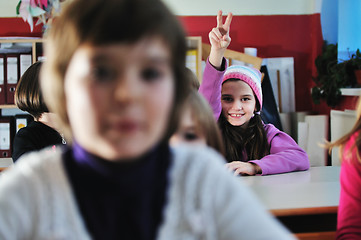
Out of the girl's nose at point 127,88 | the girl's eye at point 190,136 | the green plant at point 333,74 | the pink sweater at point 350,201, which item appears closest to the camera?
the girl's nose at point 127,88

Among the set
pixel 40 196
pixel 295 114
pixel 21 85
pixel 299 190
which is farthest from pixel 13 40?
pixel 40 196

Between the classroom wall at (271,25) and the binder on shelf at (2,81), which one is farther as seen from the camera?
the classroom wall at (271,25)

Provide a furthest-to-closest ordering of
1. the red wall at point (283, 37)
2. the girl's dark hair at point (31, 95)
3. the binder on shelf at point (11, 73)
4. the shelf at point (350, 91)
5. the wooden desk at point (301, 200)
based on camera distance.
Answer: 1. the red wall at point (283, 37)
2. the binder on shelf at point (11, 73)
3. the shelf at point (350, 91)
4. the girl's dark hair at point (31, 95)
5. the wooden desk at point (301, 200)

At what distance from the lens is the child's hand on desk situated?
68.9 inches

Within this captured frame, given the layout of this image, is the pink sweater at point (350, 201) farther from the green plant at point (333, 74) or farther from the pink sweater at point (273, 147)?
the green plant at point (333, 74)

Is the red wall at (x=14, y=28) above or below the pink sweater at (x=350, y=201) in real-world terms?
above

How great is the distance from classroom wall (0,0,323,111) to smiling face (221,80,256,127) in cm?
233

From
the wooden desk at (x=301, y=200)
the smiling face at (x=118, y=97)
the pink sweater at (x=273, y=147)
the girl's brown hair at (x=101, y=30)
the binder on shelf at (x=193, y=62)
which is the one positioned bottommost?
the wooden desk at (x=301, y=200)

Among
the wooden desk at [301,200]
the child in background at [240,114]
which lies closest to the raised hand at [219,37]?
the child in background at [240,114]

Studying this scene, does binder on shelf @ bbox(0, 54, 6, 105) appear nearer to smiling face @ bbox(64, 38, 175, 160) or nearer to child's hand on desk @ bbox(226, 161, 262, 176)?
child's hand on desk @ bbox(226, 161, 262, 176)

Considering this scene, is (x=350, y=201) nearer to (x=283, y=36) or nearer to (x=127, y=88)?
(x=127, y=88)

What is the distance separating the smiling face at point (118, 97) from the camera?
47cm

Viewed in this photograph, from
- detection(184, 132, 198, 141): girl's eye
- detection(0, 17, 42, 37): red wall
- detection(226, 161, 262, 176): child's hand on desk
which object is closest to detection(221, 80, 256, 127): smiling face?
detection(226, 161, 262, 176): child's hand on desk

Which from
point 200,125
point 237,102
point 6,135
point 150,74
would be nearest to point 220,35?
point 237,102
